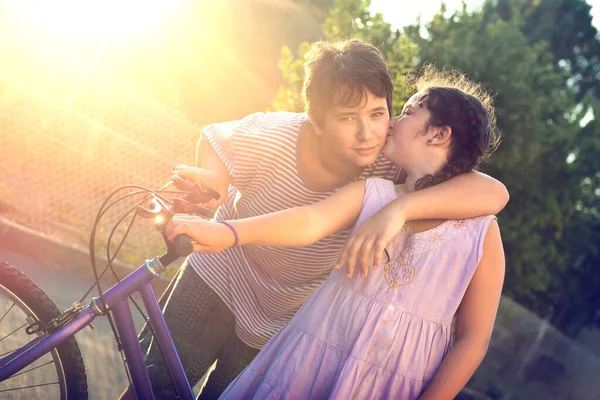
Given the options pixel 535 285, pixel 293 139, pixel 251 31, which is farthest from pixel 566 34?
pixel 293 139

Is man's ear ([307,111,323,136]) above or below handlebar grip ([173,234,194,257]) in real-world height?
above

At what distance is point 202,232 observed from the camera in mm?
1779

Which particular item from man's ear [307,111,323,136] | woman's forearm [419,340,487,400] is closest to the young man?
man's ear [307,111,323,136]

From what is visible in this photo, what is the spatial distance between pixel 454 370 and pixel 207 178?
3.50ft

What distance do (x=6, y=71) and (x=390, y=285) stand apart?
850 centimetres

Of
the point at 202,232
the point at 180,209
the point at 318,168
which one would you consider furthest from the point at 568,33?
the point at 202,232

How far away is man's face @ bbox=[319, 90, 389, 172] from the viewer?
2246 mm

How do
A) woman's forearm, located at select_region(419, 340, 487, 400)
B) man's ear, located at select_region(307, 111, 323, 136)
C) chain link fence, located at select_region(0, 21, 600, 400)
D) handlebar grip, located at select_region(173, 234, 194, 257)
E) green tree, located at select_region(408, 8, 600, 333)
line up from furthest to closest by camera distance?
green tree, located at select_region(408, 8, 600, 333) → chain link fence, located at select_region(0, 21, 600, 400) → man's ear, located at select_region(307, 111, 323, 136) → woman's forearm, located at select_region(419, 340, 487, 400) → handlebar grip, located at select_region(173, 234, 194, 257)

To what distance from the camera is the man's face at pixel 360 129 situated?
225 centimetres

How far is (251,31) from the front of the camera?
16.5 meters

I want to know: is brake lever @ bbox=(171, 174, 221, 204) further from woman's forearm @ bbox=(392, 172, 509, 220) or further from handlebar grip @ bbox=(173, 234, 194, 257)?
woman's forearm @ bbox=(392, 172, 509, 220)

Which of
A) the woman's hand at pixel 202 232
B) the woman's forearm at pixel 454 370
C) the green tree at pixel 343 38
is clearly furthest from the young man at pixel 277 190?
the green tree at pixel 343 38

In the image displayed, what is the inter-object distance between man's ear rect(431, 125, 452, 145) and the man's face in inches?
8.0

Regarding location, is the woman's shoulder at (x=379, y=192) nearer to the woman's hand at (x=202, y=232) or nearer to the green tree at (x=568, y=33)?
the woman's hand at (x=202, y=232)
